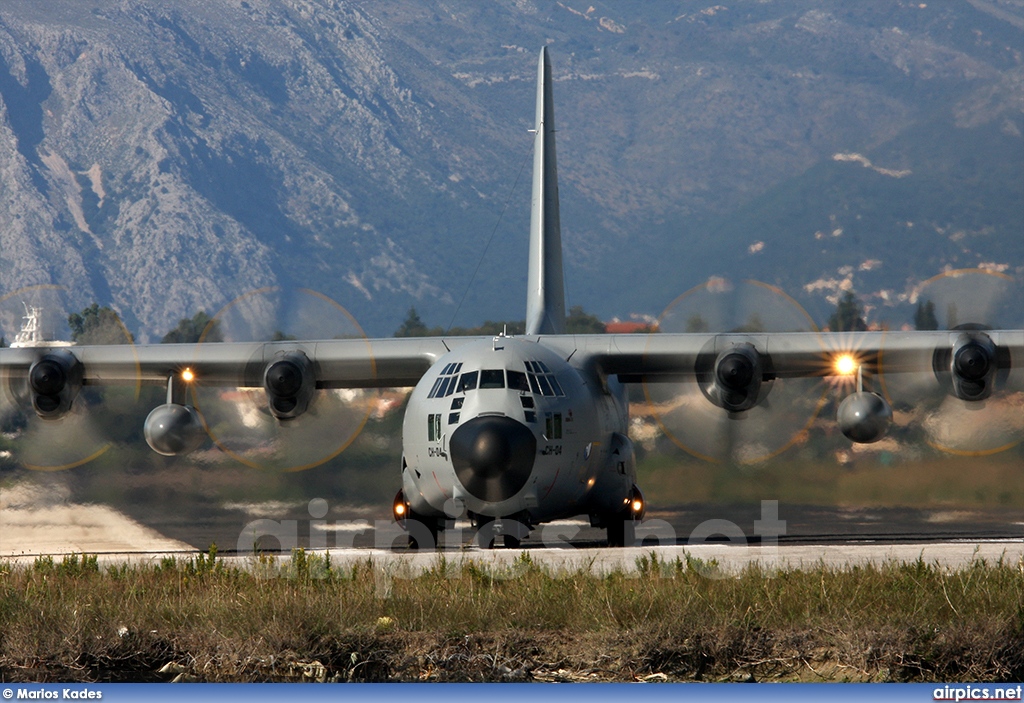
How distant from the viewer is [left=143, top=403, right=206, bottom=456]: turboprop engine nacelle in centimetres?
2123

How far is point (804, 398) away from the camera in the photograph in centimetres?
2708

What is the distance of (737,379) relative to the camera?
65.4 ft

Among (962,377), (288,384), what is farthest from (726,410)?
(288,384)

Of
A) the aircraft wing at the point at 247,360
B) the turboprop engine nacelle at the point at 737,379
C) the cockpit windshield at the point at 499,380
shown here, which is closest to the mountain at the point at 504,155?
the aircraft wing at the point at 247,360

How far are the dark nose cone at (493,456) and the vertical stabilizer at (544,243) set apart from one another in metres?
5.80

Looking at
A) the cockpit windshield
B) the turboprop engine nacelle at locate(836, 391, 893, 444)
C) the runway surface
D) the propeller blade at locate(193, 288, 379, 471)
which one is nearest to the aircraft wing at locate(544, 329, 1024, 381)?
the turboprop engine nacelle at locate(836, 391, 893, 444)

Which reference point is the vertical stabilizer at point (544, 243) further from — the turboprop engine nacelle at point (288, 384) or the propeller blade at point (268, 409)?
the turboprop engine nacelle at point (288, 384)

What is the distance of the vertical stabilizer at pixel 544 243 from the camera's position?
23328mm

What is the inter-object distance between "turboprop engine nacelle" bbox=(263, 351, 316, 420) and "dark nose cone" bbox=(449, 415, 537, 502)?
532 centimetres

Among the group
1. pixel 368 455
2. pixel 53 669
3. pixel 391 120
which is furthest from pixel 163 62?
pixel 53 669

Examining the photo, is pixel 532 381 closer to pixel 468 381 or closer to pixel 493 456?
pixel 468 381

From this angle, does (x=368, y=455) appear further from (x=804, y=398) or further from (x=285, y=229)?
(x=285, y=229)

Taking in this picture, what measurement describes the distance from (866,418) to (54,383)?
13.0m

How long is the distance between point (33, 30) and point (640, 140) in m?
90.7
